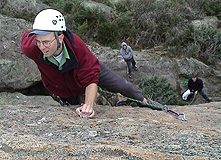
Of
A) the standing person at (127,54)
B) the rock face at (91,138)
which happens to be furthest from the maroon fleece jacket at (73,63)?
the standing person at (127,54)

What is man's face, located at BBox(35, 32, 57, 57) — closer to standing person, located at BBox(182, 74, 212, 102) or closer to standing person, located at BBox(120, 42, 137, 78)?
standing person, located at BBox(120, 42, 137, 78)

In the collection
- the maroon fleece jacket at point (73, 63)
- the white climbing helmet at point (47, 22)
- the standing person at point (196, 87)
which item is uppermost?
the white climbing helmet at point (47, 22)

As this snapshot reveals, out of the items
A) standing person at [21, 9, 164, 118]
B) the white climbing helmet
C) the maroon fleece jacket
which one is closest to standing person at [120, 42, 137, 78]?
standing person at [21, 9, 164, 118]

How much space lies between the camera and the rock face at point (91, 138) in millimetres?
1611

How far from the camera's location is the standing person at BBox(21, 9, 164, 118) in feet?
7.93

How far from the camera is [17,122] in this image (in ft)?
7.60

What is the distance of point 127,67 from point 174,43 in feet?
12.7

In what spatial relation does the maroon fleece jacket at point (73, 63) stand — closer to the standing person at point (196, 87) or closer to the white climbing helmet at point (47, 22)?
the white climbing helmet at point (47, 22)

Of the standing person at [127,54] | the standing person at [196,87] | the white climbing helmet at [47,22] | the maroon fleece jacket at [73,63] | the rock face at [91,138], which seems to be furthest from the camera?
the standing person at [127,54]

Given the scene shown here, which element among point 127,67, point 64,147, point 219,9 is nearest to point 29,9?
point 127,67

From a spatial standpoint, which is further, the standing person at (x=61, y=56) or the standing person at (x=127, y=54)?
the standing person at (x=127, y=54)

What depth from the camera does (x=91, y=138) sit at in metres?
1.98

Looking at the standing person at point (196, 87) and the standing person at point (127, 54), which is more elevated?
the standing person at point (127, 54)

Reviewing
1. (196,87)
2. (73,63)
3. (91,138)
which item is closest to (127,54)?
(196,87)
